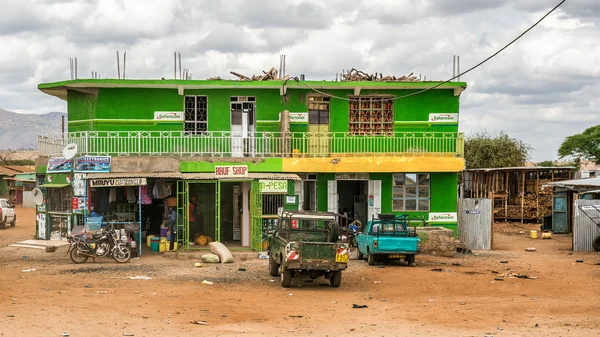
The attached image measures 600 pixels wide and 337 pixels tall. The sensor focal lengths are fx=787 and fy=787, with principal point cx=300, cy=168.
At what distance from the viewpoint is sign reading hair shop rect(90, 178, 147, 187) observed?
25453mm

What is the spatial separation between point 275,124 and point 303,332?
17.0 metres

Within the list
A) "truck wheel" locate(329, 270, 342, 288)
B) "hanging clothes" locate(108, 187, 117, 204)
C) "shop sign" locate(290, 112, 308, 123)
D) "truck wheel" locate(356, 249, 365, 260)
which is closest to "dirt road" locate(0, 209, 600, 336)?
"truck wheel" locate(329, 270, 342, 288)

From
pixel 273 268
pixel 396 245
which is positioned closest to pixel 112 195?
pixel 273 268

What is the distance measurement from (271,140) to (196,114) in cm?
299

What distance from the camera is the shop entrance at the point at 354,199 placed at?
102ft

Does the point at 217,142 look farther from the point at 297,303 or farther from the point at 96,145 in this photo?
the point at 297,303

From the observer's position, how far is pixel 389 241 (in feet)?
76.7

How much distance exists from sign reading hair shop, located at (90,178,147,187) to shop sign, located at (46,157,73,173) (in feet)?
6.43

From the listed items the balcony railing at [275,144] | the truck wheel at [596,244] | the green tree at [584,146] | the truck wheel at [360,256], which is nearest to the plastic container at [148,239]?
the balcony railing at [275,144]

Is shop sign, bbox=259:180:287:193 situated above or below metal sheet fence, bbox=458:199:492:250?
above

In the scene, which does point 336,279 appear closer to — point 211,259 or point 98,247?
point 211,259

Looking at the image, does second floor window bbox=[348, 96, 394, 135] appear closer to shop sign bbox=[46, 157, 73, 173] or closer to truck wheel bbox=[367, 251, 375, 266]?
truck wheel bbox=[367, 251, 375, 266]

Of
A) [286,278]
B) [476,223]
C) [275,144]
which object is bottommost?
[286,278]

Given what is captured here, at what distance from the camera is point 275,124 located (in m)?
29.7
